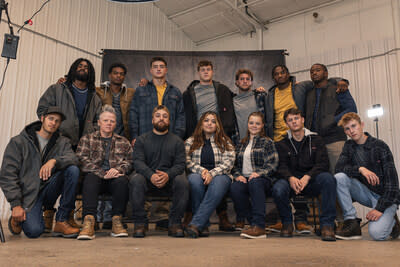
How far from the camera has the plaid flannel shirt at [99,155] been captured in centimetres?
300

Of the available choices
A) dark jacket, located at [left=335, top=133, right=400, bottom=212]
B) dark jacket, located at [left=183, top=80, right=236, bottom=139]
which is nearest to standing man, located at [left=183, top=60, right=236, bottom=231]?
dark jacket, located at [left=183, top=80, right=236, bottom=139]

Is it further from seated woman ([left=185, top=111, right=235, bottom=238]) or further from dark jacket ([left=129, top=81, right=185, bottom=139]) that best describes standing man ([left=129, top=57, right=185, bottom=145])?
seated woman ([left=185, top=111, right=235, bottom=238])

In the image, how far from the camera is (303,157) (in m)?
3.11

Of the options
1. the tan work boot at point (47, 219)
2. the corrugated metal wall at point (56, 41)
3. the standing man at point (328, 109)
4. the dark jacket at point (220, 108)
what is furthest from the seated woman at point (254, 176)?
the corrugated metal wall at point (56, 41)

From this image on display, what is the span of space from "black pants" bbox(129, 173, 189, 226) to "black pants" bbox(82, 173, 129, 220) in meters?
0.07

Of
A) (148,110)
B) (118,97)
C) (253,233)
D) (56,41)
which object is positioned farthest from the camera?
A: (56,41)

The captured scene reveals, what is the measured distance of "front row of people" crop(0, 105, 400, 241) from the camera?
2715mm

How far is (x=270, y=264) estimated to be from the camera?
5.20ft

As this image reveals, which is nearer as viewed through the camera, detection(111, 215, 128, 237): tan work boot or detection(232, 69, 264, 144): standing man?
detection(111, 215, 128, 237): tan work boot

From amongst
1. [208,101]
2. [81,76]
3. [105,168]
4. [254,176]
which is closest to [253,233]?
[254,176]

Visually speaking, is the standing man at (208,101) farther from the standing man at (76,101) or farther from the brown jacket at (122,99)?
the standing man at (76,101)

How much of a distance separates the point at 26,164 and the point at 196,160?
4.79 ft

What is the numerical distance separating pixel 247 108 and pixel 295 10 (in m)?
4.78

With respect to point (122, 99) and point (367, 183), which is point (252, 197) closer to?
point (367, 183)
